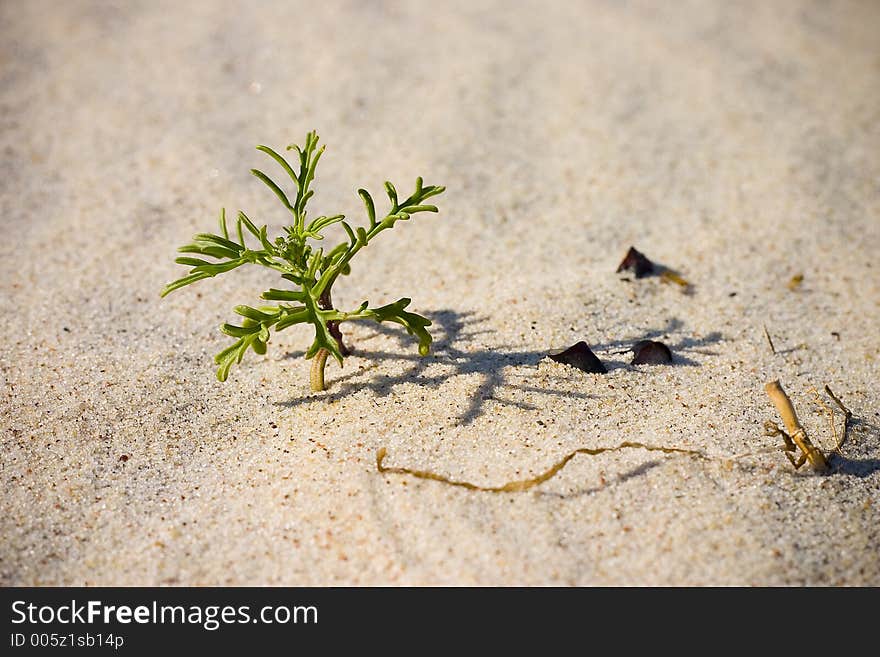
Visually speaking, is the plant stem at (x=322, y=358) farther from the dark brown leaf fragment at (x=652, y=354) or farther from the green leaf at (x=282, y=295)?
the dark brown leaf fragment at (x=652, y=354)

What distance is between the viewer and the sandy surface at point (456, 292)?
1.99 m

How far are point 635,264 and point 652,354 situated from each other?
0.58m

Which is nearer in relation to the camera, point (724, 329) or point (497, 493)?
point (497, 493)

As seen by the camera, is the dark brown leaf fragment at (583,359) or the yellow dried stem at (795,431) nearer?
the yellow dried stem at (795,431)

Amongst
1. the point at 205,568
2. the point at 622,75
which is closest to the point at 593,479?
the point at 205,568

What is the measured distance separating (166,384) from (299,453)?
0.58 meters

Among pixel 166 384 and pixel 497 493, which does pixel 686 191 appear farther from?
pixel 166 384

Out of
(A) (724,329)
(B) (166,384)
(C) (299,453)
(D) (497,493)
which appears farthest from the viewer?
(A) (724,329)

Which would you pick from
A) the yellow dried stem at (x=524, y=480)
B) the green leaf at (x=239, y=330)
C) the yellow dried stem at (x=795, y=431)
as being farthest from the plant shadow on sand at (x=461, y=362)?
the yellow dried stem at (x=795, y=431)

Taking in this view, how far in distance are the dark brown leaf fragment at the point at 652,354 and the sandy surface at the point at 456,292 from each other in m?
0.05

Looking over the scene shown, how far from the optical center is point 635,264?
301cm

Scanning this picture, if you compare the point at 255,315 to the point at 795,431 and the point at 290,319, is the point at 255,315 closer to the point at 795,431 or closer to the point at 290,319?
the point at 290,319

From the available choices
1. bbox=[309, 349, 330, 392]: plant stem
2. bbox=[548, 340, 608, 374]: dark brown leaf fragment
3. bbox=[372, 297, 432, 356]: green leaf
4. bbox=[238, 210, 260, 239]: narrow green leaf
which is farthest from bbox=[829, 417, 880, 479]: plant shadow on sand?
bbox=[238, 210, 260, 239]: narrow green leaf
